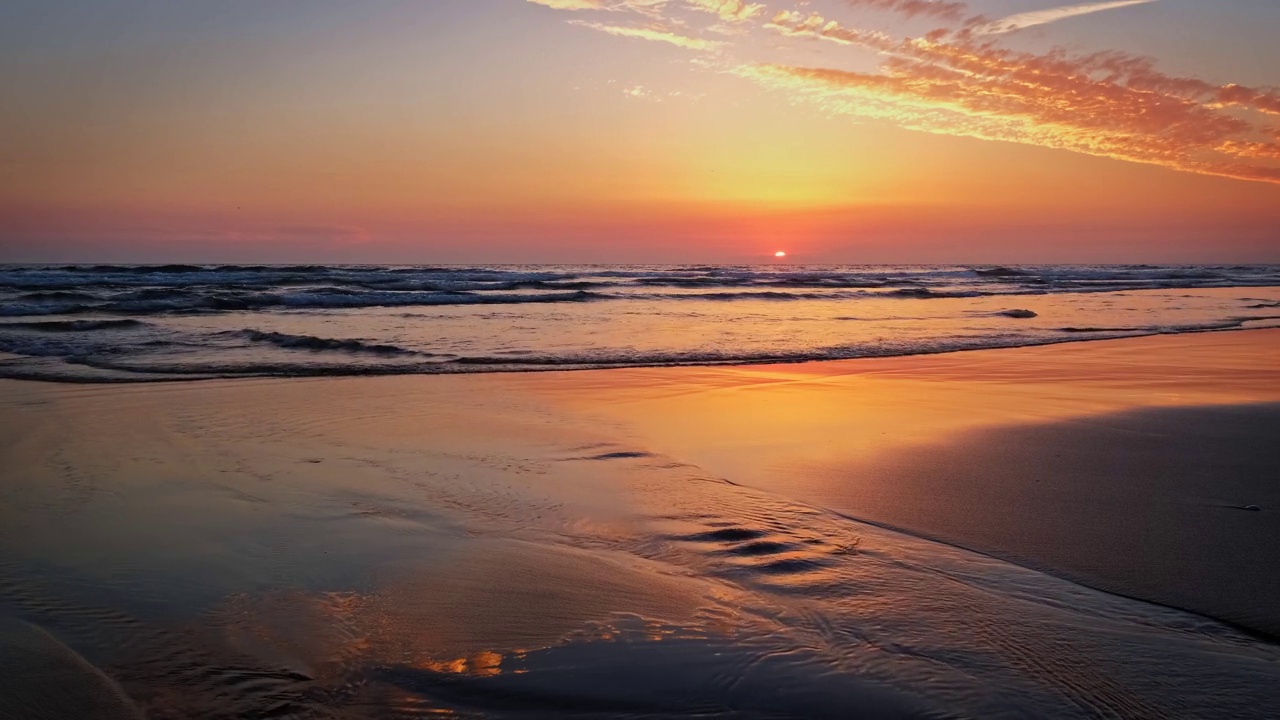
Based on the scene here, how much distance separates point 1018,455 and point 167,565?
6233 millimetres

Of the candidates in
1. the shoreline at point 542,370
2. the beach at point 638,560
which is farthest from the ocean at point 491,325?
the beach at point 638,560

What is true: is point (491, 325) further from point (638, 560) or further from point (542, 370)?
point (638, 560)

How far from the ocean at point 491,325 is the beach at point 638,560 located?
157 inches

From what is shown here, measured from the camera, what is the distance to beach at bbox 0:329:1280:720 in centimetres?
304

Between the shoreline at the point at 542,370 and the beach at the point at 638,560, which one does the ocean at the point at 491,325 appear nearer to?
the shoreline at the point at 542,370

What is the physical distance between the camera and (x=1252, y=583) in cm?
410

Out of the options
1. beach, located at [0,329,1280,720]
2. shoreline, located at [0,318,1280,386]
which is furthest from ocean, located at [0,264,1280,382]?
beach, located at [0,329,1280,720]

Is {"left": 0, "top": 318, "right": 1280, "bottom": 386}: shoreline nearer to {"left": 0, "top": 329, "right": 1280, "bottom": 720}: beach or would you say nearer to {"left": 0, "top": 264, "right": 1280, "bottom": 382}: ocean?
{"left": 0, "top": 264, "right": 1280, "bottom": 382}: ocean

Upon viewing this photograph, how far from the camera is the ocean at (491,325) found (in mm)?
12477

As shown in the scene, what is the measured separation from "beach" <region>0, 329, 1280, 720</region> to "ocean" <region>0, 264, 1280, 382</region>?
400 centimetres

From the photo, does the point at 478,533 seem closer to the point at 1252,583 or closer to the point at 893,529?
the point at 893,529

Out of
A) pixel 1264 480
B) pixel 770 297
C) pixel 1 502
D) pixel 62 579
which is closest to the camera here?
pixel 62 579

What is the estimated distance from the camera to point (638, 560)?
Result: 434cm

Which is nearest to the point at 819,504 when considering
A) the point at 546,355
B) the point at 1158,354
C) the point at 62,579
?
the point at 62,579
